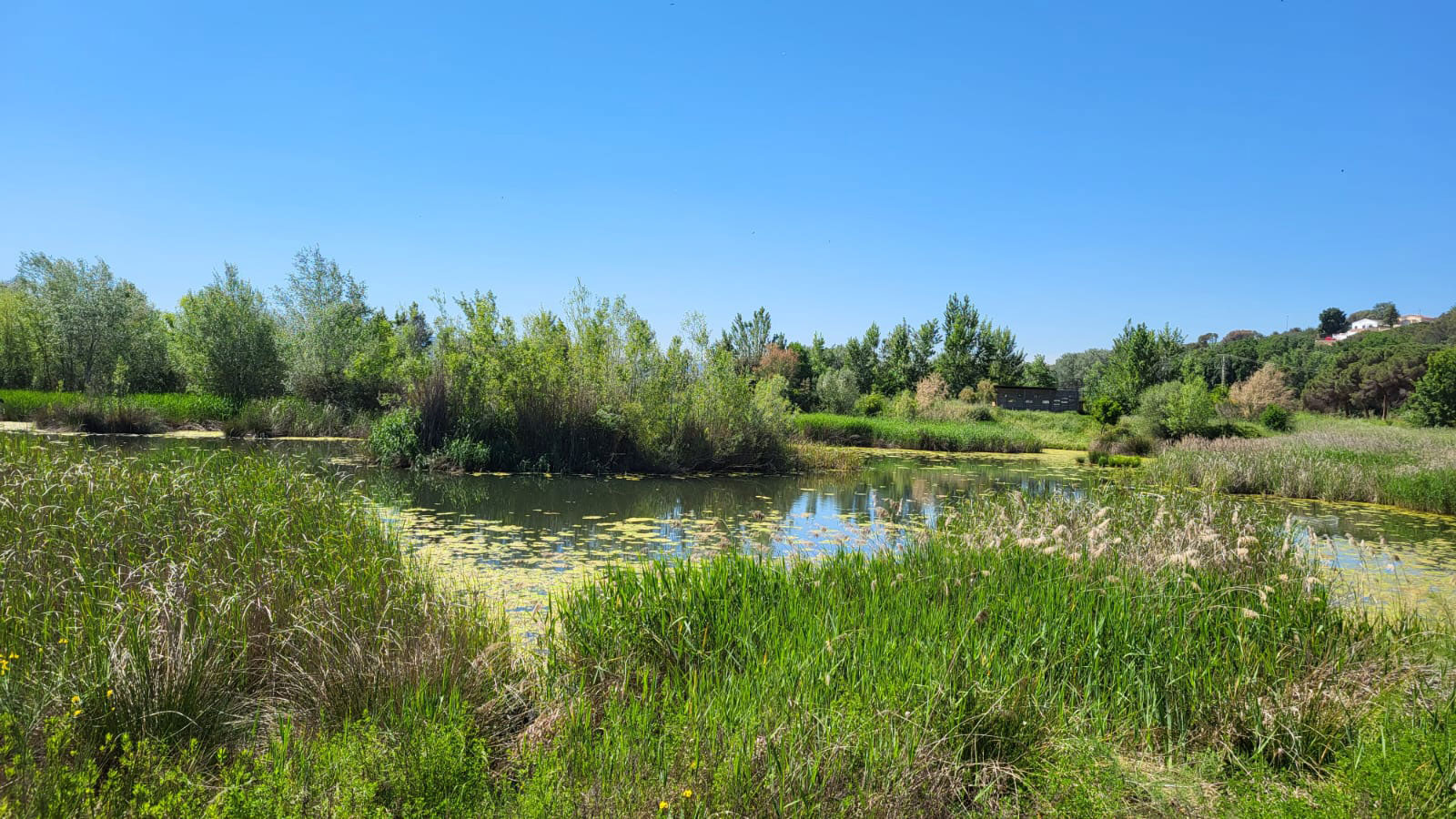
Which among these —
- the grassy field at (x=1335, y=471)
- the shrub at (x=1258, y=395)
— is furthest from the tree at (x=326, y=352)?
the shrub at (x=1258, y=395)

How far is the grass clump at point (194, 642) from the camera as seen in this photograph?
312 cm

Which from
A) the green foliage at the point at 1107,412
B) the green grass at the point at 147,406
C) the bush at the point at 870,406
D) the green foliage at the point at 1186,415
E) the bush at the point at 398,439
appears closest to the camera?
the bush at the point at 398,439

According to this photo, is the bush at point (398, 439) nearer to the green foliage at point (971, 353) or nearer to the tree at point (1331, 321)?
the green foliage at point (971, 353)

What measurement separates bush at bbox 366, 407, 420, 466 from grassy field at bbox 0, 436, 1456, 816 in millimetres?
12454

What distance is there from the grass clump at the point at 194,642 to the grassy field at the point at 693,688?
0.07 feet

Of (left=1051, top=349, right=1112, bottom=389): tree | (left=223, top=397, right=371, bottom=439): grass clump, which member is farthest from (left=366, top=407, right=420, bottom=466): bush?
(left=1051, top=349, right=1112, bottom=389): tree

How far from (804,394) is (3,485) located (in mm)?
41809

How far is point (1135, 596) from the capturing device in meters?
4.69

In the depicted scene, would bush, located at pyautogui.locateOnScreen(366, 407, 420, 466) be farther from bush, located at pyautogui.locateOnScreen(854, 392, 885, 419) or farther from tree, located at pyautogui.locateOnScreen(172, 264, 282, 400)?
bush, located at pyautogui.locateOnScreen(854, 392, 885, 419)

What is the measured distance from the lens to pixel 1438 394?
1503 inches

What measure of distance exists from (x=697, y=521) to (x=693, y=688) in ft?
27.4

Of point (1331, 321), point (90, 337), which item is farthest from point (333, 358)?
point (1331, 321)

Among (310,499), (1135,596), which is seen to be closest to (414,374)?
(310,499)

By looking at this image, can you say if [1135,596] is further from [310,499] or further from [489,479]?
[489,479]
